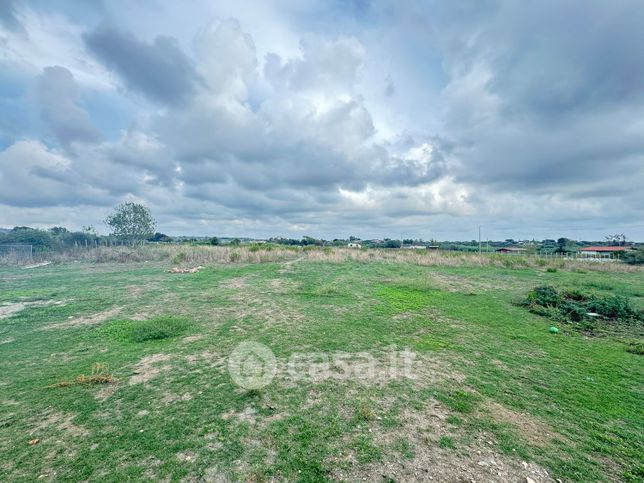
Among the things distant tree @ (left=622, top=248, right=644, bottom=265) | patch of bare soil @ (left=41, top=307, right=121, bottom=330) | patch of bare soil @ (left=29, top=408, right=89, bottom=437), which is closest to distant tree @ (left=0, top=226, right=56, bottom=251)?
patch of bare soil @ (left=41, top=307, right=121, bottom=330)

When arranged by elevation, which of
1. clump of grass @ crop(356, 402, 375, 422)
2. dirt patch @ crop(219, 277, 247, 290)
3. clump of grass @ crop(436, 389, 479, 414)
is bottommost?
clump of grass @ crop(436, 389, 479, 414)

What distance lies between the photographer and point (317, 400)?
10.9 ft

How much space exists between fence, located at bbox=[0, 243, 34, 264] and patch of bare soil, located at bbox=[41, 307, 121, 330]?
20228 millimetres

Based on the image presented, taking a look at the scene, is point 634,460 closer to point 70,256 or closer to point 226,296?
point 226,296

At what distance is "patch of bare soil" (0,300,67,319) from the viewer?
24.0ft

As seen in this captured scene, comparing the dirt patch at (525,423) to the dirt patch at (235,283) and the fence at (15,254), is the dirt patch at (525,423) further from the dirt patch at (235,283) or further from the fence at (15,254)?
the fence at (15,254)

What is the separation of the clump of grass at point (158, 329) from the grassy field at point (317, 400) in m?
0.04

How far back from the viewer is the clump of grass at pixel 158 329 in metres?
5.45

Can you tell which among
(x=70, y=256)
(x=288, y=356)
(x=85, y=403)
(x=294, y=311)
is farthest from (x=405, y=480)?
(x=70, y=256)

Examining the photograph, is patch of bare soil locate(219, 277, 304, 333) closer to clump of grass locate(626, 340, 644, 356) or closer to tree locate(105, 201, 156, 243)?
clump of grass locate(626, 340, 644, 356)

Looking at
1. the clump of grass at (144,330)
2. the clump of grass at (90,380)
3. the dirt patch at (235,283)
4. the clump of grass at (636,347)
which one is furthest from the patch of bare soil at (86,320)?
the clump of grass at (636,347)

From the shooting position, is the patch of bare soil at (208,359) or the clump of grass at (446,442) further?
the patch of bare soil at (208,359)

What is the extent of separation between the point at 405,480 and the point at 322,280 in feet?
32.9

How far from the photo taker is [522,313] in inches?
303
